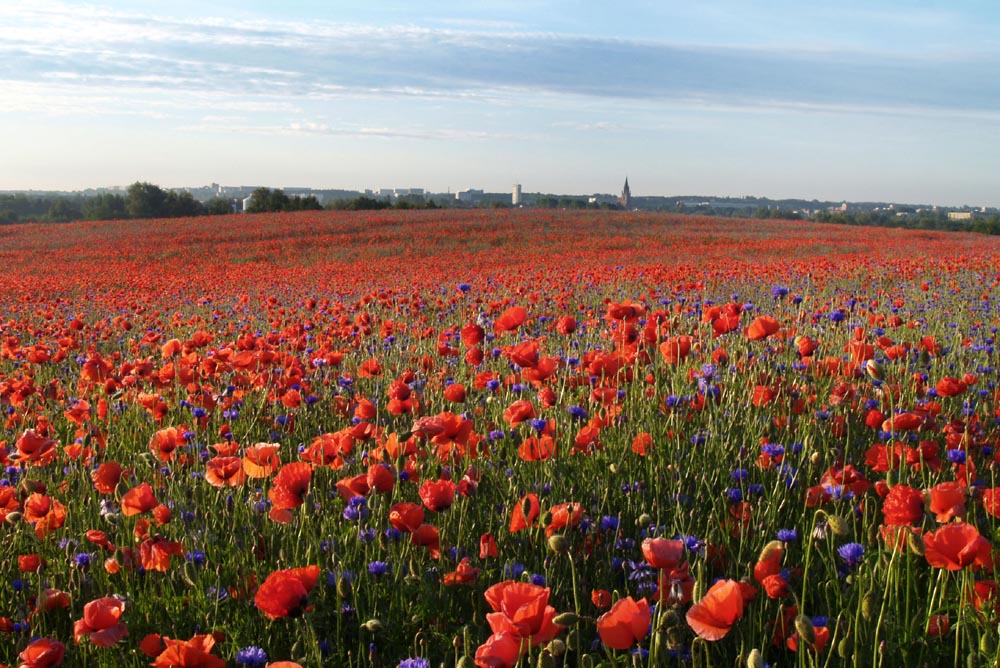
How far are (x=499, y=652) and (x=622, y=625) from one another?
222 mm

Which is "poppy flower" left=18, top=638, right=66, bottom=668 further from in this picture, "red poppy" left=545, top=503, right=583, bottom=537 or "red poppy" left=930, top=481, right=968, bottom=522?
"red poppy" left=930, top=481, right=968, bottom=522

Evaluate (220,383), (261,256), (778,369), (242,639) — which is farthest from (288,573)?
(261,256)

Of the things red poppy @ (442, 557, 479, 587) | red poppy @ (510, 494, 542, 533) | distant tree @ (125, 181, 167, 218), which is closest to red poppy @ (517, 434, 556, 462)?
red poppy @ (510, 494, 542, 533)

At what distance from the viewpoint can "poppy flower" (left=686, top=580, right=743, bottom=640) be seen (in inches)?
50.8

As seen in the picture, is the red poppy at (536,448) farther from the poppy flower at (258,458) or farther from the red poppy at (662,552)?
the red poppy at (662,552)

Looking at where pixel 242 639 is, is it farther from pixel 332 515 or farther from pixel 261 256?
pixel 261 256

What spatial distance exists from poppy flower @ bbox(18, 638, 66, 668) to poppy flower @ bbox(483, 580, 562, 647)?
878mm

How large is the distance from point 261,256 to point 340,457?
67.4 feet

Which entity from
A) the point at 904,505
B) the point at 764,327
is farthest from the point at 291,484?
the point at 764,327

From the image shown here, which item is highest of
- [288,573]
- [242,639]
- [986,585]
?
[288,573]

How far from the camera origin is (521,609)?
1230mm

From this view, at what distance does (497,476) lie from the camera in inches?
111

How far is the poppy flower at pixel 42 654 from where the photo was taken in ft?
5.05

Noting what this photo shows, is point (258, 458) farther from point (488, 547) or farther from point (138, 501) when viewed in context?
point (488, 547)
